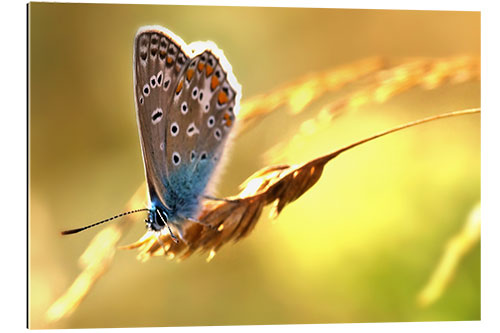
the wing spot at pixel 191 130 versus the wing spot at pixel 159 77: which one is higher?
the wing spot at pixel 159 77

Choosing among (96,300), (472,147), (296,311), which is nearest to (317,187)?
(296,311)

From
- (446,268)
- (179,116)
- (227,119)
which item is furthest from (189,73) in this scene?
(446,268)

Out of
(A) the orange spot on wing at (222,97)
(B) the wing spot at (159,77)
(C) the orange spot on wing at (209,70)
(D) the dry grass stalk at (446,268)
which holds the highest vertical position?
(C) the orange spot on wing at (209,70)

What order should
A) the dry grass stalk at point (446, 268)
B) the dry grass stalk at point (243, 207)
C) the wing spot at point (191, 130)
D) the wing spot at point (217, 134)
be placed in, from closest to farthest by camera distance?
the dry grass stalk at point (243, 207) < the wing spot at point (191, 130) < the wing spot at point (217, 134) < the dry grass stalk at point (446, 268)

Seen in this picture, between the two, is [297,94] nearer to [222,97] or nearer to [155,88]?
[222,97]

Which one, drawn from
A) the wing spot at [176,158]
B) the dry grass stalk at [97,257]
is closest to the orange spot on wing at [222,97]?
the wing spot at [176,158]

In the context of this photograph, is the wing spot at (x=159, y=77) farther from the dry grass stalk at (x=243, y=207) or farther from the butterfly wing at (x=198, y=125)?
the dry grass stalk at (x=243, y=207)

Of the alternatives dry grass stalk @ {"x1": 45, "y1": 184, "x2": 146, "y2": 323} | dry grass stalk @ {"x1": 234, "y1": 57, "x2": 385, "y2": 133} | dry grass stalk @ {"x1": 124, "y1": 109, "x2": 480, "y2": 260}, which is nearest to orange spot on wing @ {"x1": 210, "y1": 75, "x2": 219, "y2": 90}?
dry grass stalk @ {"x1": 234, "y1": 57, "x2": 385, "y2": 133}
